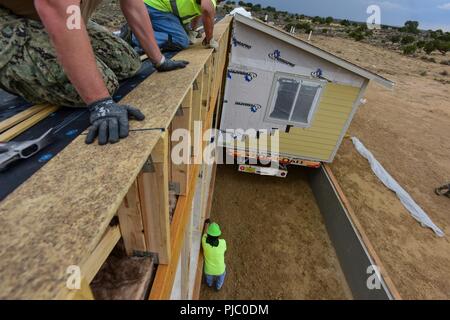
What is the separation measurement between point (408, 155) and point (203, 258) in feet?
29.7

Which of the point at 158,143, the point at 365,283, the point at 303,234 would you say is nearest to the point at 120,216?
the point at 158,143

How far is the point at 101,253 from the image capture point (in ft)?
Answer: 3.52

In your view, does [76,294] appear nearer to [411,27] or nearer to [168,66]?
[168,66]

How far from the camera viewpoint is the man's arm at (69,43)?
1.04 m

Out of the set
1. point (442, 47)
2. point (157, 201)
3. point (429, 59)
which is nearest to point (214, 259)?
point (157, 201)

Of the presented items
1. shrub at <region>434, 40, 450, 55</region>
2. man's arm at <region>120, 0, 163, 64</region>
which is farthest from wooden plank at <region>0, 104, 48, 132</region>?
shrub at <region>434, 40, 450, 55</region>

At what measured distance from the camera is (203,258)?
5582 mm

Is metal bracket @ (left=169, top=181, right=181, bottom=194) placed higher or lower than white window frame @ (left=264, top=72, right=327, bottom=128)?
higher

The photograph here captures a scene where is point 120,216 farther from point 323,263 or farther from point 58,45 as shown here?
point 323,263

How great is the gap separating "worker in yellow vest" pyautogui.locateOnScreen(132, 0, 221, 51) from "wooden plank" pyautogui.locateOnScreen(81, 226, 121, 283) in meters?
2.98

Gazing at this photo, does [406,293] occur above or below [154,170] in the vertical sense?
below

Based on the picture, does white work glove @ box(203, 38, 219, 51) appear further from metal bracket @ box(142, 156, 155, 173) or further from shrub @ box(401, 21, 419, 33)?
shrub @ box(401, 21, 419, 33)

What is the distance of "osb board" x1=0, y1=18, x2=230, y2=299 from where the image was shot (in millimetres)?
603

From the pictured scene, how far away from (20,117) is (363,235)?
6404 mm
